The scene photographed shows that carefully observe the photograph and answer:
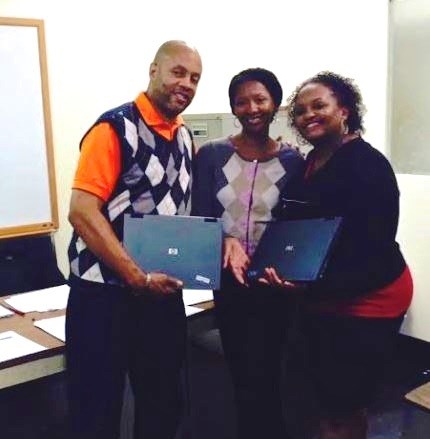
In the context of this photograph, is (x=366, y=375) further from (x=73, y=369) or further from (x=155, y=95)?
(x=155, y=95)

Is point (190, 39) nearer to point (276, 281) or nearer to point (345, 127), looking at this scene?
point (345, 127)

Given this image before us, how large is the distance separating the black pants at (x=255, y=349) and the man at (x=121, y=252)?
249mm

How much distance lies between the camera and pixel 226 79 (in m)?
4.30

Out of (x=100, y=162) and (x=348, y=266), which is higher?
(x=100, y=162)

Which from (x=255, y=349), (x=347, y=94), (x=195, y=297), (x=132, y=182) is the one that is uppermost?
(x=347, y=94)

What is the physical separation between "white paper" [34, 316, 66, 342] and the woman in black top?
0.68m

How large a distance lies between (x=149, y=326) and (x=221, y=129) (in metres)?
1.69

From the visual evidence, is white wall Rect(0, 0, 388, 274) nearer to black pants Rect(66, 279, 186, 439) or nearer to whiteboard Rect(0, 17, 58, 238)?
whiteboard Rect(0, 17, 58, 238)

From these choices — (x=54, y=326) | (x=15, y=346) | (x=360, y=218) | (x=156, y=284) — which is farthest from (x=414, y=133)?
(x=15, y=346)

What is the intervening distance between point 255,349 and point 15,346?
2.52 ft

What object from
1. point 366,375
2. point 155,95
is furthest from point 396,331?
point 155,95

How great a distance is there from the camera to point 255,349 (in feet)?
6.38

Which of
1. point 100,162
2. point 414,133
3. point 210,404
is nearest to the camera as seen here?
point 100,162

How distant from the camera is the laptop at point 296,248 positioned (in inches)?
63.6
